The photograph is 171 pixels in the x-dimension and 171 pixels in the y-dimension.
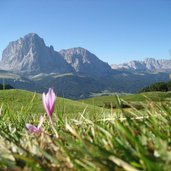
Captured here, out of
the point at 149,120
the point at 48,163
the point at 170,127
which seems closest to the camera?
the point at 48,163

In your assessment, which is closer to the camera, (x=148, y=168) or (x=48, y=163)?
(x=148, y=168)

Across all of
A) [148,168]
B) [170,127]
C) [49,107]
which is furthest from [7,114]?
[148,168]

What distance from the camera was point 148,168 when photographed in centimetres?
75

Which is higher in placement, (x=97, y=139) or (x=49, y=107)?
(x=49, y=107)

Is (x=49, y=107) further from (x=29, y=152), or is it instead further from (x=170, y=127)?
(x=170, y=127)

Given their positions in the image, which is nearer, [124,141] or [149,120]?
[124,141]

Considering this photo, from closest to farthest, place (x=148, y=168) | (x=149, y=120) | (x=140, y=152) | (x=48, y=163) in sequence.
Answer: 1. (x=148, y=168)
2. (x=140, y=152)
3. (x=48, y=163)
4. (x=149, y=120)

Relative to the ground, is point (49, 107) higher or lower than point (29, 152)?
higher

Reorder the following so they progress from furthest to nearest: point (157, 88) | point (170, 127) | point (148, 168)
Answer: point (157, 88), point (170, 127), point (148, 168)

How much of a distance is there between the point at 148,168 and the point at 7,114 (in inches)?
81.5

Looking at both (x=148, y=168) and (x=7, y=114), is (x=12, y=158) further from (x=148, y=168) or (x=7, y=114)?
(x=7, y=114)

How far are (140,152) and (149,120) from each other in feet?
2.04

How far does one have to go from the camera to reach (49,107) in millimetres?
1362

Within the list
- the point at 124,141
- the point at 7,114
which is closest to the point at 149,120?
the point at 124,141
